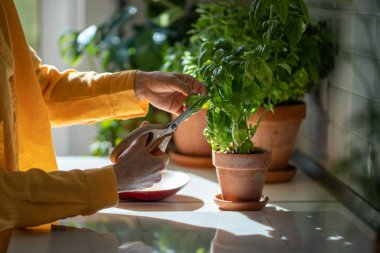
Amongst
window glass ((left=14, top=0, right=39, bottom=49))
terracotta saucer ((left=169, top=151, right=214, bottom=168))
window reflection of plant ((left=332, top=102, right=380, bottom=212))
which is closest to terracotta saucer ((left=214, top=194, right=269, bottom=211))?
window reflection of plant ((left=332, top=102, right=380, bottom=212))

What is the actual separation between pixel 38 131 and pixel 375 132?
74cm

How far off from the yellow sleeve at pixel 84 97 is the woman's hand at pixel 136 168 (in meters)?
0.36

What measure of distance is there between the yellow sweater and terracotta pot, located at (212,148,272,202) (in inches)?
10.8

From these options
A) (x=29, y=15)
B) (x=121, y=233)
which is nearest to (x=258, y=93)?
(x=121, y=233)

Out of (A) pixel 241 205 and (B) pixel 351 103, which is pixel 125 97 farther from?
(B) pixel 351 103

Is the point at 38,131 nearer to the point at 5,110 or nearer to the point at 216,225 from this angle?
the point at 5,110

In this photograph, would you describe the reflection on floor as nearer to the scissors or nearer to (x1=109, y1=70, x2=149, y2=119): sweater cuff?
the scissors

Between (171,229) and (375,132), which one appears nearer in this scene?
(171,229)

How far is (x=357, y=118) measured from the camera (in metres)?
1.92

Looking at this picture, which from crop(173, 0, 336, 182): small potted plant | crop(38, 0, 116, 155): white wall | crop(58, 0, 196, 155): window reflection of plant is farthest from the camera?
crop(38, 0, 116, 155): white wall

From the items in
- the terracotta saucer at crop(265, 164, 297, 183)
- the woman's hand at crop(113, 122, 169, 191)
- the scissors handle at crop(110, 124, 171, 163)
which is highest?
the scissors handle at crop(110, 124, 171, 163)

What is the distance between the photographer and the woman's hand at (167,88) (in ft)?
5.97

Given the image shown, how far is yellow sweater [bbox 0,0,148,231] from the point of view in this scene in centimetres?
152

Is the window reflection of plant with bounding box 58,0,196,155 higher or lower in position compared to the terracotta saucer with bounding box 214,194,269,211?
higher
